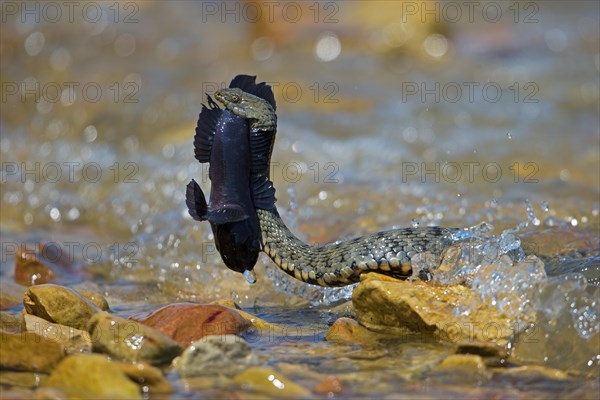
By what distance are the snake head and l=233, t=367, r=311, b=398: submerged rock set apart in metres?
1.41

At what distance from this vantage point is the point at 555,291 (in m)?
4.57

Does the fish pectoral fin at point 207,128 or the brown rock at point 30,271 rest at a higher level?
the fish pectoral fin at point 207,128

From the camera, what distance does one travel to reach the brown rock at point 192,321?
4.46 metres

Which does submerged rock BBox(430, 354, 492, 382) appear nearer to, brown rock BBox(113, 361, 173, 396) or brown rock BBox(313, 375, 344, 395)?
brown rock BBox(313, 375, 344, 395)

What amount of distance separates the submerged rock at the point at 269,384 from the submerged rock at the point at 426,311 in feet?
3.20

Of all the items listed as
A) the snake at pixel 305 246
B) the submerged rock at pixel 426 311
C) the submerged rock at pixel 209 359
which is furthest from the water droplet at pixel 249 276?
the submerged rock at pixel 209 359

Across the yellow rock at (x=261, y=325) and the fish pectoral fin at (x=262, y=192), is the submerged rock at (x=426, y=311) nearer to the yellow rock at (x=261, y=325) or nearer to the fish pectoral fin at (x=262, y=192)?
the yellow rock at (x=261, y=325)

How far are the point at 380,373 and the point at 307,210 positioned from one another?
4.12m

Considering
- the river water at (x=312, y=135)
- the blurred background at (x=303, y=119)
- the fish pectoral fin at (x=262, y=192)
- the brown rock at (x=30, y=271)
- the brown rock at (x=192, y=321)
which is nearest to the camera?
the brown rock at (x=192, y=321)

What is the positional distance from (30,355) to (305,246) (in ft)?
5.28

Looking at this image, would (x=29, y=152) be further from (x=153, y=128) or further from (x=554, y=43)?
(x=554, y=43)

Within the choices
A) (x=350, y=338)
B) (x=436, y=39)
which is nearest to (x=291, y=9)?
(x=436, y=39)

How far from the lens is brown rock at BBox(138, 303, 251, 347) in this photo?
4.46 m

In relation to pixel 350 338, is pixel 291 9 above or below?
above
